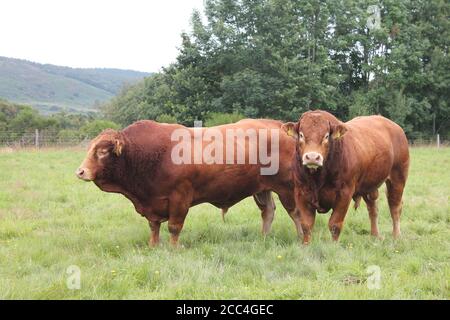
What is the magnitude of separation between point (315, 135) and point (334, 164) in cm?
52

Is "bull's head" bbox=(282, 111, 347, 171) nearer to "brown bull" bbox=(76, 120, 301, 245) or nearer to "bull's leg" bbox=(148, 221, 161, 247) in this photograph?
"brown bull" bbox=(76, 120, 301, 245)

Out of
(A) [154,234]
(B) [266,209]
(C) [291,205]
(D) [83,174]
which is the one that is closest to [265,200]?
(B) [266,209]

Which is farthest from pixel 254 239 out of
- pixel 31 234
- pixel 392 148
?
pixel 31 234

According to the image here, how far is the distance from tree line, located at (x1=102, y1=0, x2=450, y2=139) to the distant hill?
314 ft

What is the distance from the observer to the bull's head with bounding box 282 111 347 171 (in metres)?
5.31

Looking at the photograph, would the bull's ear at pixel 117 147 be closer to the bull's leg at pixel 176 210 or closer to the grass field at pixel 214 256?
the bull's leg at pixel 176 210

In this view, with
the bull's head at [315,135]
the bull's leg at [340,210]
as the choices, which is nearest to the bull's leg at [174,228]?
the bull's head at [315,135]

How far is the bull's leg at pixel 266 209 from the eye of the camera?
284 inches

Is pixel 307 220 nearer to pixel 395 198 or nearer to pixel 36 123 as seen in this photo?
pixel 395 198

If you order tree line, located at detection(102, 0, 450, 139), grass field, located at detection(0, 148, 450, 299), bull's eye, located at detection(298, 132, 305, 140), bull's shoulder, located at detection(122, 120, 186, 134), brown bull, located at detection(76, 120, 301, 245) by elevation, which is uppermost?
tree line, located at detection(102, 0, 450, 139)

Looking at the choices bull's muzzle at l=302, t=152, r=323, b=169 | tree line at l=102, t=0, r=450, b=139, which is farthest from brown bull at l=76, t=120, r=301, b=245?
tree line at l=102, t=0, r=450, b=139

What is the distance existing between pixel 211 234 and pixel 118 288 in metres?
2.44

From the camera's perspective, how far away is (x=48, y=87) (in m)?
159
